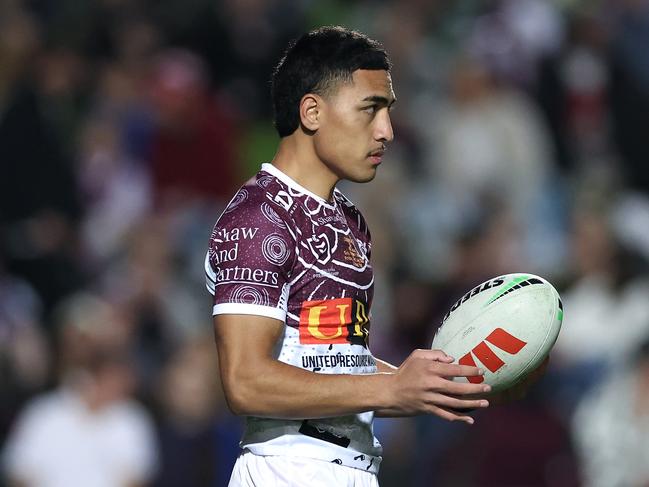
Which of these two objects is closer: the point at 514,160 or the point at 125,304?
the point at 125,304

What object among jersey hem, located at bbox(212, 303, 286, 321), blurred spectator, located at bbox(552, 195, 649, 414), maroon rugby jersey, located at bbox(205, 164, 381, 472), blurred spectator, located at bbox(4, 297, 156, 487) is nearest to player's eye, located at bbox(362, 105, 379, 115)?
maroon rugby jersey, located at bbox(205, 164, 381, 472)

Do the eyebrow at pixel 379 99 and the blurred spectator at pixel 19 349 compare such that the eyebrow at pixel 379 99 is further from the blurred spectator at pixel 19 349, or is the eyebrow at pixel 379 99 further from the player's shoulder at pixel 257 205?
the blurred spectator at pixel 19 349

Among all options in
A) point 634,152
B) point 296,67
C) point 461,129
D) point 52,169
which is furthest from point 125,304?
point 296,67

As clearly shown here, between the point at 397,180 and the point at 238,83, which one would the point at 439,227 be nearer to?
the point at 397,180

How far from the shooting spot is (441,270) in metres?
10.8

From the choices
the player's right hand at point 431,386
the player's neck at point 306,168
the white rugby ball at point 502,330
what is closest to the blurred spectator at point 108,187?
the player's neck at point 306,168

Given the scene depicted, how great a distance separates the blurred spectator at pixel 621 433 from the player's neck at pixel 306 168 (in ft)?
13.2

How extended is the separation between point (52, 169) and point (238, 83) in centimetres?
219

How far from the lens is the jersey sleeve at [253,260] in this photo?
14.4 feet

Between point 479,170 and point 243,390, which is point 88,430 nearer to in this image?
point 479,170

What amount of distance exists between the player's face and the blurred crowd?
404 cm

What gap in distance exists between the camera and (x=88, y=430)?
8.62 m

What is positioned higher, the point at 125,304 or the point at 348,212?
the point at 125,304

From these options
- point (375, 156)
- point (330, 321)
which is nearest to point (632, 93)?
point (375, 156)
